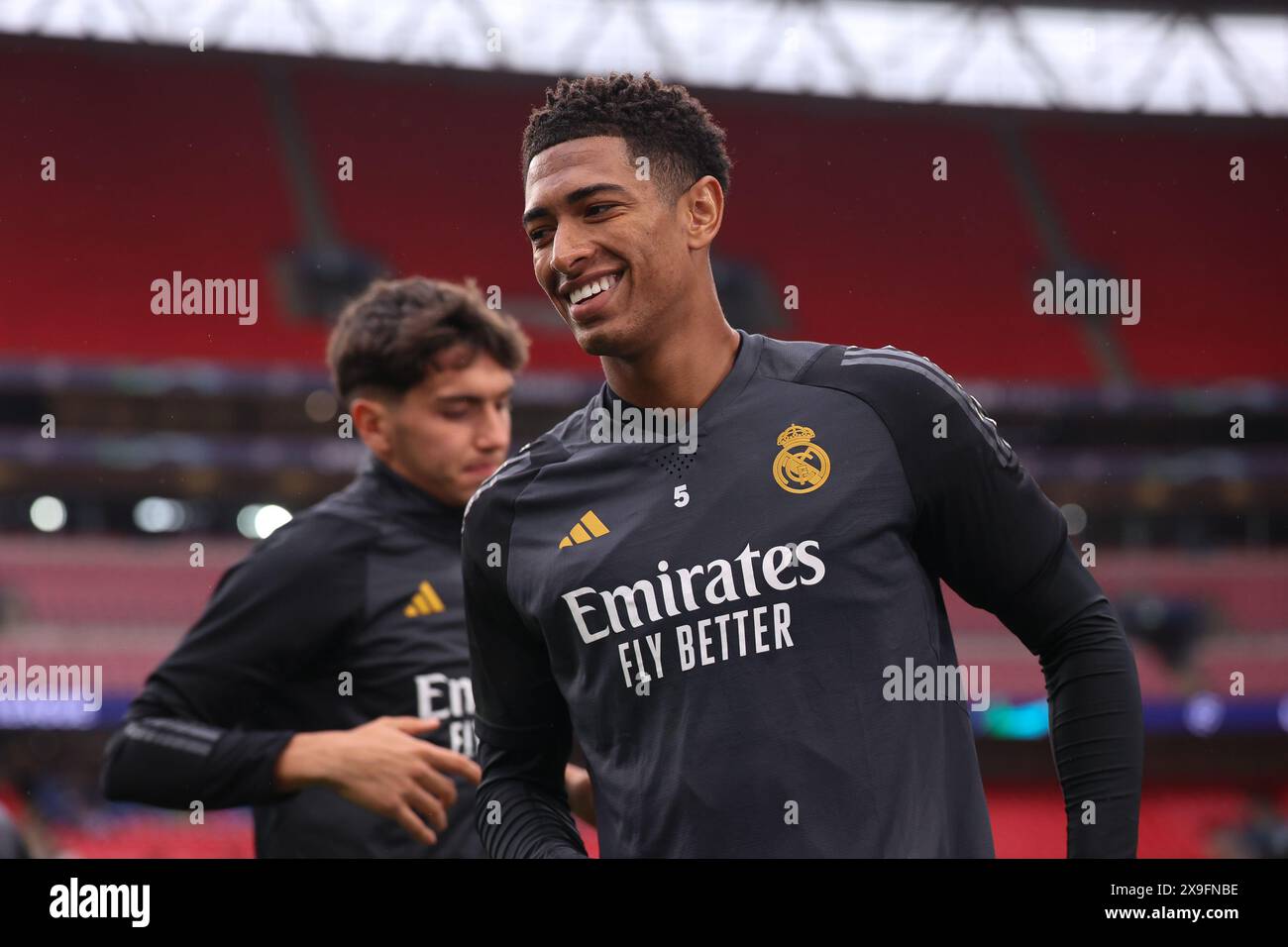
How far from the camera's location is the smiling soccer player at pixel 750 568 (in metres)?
1.87

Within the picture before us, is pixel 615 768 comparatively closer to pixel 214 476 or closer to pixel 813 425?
pixel 813 425

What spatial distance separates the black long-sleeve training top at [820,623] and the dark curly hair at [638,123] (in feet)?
1.29

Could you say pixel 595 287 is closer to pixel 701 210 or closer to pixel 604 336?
pixel 604 336

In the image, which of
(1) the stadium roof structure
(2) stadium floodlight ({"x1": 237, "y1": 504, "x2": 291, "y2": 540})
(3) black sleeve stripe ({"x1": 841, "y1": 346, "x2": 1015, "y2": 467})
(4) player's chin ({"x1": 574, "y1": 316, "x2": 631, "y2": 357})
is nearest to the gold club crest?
(3) black sleeve stripe ({"x1": 841, "y1": 346, "x2": 1015, "y2": 467})

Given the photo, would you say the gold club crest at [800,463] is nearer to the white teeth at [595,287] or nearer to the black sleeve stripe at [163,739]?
the white teeth at [595,287]

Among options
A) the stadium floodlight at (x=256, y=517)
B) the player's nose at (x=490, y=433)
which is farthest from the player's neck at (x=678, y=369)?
the stadium floodlight at (x=256, y=517)

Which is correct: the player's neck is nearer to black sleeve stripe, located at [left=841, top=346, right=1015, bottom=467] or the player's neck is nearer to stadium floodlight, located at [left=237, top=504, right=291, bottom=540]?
→ black sleeve stripe, located at [left=841, top=346, right=1015, bottom=467]

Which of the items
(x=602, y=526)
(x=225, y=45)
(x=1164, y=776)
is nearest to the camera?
(x=602, y=526)

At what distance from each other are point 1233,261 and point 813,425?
16.3 metres

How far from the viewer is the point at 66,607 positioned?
15.8 m

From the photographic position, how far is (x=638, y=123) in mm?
2039

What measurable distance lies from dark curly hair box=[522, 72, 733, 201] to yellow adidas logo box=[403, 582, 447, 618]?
4.02 feet

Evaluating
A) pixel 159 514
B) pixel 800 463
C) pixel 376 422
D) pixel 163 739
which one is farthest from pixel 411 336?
pixel 159 514
